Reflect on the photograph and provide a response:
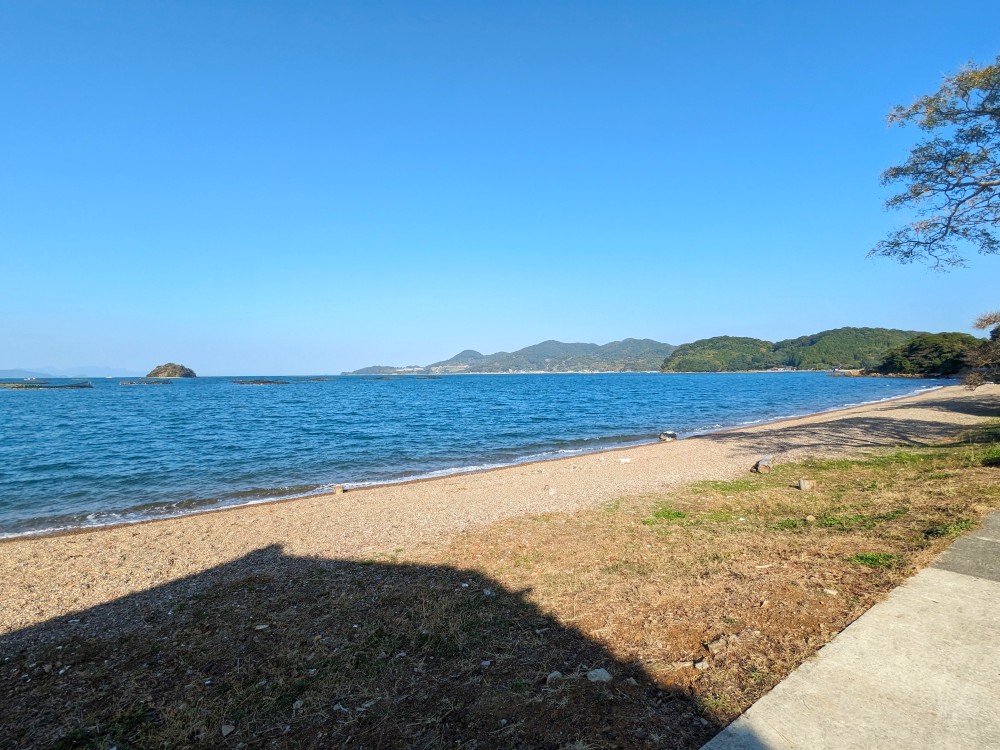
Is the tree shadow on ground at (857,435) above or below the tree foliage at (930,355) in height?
below

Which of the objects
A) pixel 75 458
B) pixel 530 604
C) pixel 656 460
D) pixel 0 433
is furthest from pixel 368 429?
pixel 530 604

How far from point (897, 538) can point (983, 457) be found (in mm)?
7357

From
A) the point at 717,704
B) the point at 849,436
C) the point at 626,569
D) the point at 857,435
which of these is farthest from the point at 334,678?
the point at 857,435

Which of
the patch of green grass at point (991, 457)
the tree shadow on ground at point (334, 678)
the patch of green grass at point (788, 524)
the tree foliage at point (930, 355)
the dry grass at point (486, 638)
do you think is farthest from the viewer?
the tree foliage at point (930, 355)

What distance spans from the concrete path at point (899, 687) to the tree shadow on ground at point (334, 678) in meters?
0.58

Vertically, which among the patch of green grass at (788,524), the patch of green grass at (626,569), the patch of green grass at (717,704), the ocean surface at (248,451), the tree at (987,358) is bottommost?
the ocean surface at (248,451)

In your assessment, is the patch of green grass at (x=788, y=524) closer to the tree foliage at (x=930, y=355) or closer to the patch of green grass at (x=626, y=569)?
the patch of green grass at (x=626, y=569)

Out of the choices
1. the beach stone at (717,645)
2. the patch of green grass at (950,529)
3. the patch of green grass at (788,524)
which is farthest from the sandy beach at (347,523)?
the patch of green grass at (950,529)

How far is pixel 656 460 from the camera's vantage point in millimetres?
17375

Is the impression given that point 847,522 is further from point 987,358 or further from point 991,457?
point 987,358

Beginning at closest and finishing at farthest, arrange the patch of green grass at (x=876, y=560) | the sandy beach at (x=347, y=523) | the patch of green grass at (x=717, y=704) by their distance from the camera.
Answer: the patch of green grass at (x=717, y=704), the patch of green grass at (x=876, y=560), the sandy beach at (x=347, y=523)

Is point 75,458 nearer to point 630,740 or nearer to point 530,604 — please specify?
point 530,604

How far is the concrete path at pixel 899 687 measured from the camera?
10.2 ft

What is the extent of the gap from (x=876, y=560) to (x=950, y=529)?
165 centimetres
